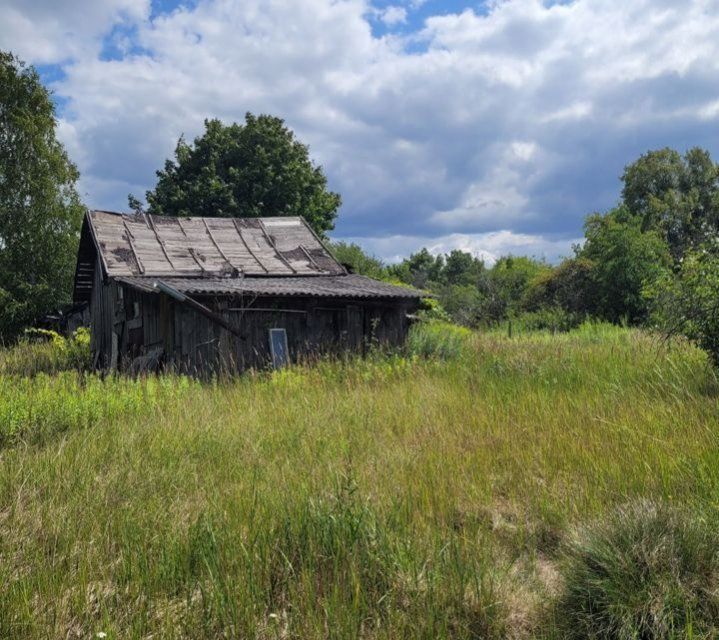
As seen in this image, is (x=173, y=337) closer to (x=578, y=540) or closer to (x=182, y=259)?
(x=182, y=259)

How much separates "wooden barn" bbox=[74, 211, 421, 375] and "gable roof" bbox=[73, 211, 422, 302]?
31mm

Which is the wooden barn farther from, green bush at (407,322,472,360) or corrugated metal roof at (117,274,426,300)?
green bush at (407,322,472,360)

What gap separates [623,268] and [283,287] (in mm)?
16971

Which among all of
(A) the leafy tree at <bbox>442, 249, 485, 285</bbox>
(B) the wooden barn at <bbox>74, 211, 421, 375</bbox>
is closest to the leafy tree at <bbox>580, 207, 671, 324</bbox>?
(B) the wooden barn at <bbox>74, 211, 421, 375</bbox>

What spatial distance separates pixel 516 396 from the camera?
6812mm

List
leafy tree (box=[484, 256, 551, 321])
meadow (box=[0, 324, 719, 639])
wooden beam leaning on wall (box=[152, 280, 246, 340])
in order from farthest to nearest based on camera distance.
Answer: leafy tree (box=[484, 256, 551, 321])
wooden beam leaning on wall (box=[152, 280, 246, 340])
meadow (box=[0, 324, 719, 639])

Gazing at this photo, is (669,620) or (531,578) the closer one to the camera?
(669,620)

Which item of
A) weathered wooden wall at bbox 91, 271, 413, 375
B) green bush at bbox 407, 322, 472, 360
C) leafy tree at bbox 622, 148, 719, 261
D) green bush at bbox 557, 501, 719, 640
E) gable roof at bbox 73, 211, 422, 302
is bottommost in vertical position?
green bush at bbox 557, 501, 719, 640

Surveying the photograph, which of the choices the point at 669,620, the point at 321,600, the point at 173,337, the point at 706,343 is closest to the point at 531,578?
the point at 669,620

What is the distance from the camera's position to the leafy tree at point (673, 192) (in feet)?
124

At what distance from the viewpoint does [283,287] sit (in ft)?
45.2

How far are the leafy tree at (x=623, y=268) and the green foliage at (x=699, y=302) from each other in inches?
660

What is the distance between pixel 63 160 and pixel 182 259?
13657mm

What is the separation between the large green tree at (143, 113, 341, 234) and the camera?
1265 inches
